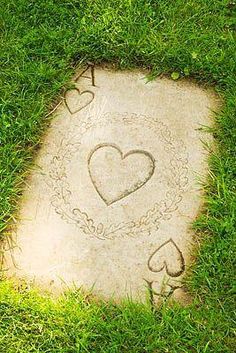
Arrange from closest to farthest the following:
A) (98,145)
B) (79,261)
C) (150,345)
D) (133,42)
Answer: (150,345)
(79,261)
(98,145)
(133,42)

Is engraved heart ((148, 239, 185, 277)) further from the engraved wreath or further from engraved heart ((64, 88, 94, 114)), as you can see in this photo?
engraved heart ((64, 88, 94, 114))

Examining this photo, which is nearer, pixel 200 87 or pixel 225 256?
pixel 225 256

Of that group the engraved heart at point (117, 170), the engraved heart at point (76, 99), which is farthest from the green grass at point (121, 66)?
the engraved heart at point (117, 170)

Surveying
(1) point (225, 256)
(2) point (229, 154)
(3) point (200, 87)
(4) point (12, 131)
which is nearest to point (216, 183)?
(2) point (229, 154)

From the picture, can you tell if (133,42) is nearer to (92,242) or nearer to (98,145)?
(98,145)

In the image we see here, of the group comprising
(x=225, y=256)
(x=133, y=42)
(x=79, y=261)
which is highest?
(x=133, y=42)

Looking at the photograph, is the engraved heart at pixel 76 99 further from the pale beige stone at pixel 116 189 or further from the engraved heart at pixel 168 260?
the engraved heart at pixel 168 260

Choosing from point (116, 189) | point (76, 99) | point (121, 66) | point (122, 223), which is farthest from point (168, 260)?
point (121, 66)
